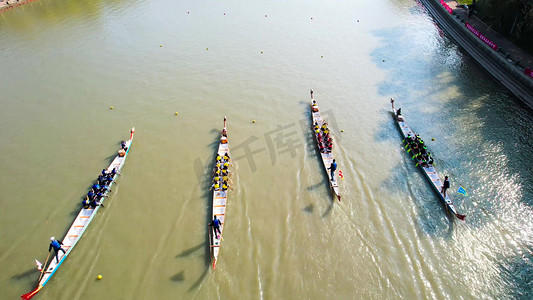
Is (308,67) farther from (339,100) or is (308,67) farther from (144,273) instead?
(144,273)

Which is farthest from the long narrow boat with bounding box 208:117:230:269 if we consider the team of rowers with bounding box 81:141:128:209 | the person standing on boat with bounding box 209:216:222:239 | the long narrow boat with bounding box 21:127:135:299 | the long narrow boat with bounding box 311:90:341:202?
the long narrow boat with bounding box 21:127:135:299

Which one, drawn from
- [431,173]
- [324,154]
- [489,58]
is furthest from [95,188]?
[489,58]

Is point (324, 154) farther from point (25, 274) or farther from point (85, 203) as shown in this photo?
point (25, 274)

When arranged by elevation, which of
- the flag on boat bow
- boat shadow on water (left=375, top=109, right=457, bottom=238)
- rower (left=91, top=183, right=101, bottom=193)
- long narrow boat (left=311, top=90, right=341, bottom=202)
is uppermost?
rower (left=91, top=183, right=101, bottom=193)

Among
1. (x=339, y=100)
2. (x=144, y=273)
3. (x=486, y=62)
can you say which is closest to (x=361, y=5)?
(x=486, y=62)

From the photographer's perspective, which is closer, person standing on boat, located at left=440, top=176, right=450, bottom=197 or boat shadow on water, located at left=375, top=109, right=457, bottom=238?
boat shadow on water, located at left=375, top=109, right=457, bottom=238

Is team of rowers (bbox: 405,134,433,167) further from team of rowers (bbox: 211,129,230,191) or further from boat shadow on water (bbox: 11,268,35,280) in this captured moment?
boat shadow on water (bbox: 11,268,35,280)

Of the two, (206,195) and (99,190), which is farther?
(206,195)

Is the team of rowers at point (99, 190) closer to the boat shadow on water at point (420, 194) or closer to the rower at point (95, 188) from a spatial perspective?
the rower at point (95, 188)
